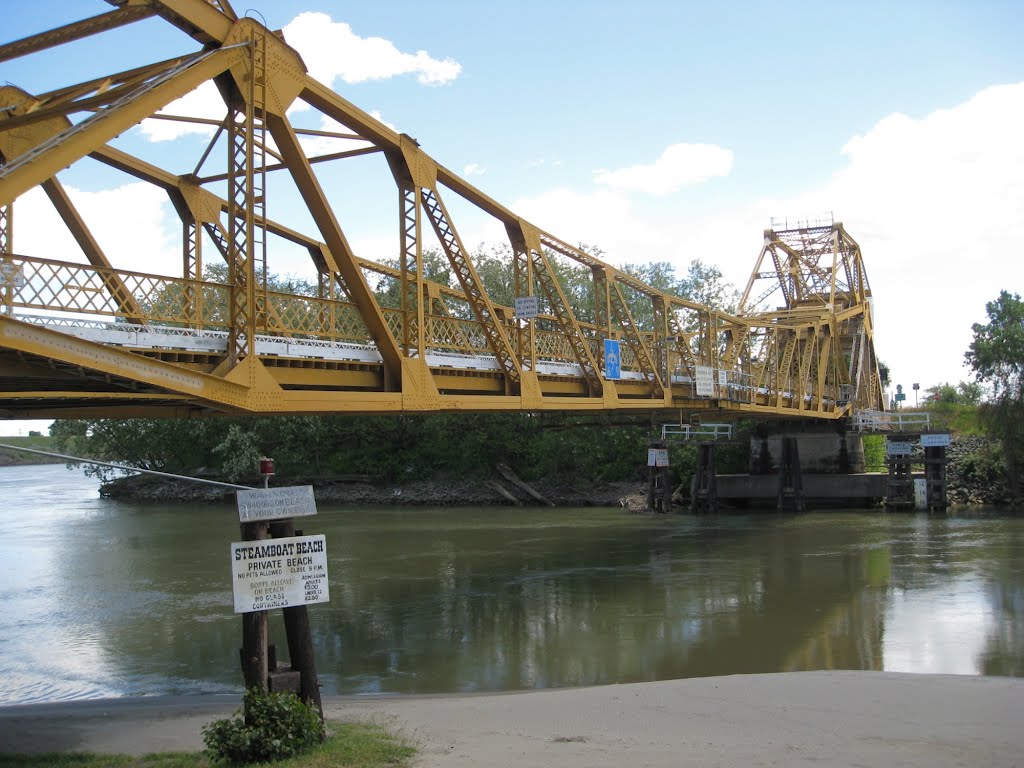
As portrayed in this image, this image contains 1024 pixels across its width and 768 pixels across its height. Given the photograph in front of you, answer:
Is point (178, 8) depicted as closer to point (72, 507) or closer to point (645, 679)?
point (645, 679)

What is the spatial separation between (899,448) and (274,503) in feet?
113

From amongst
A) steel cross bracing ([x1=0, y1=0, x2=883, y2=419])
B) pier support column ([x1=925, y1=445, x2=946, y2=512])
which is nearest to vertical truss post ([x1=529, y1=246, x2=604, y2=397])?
steel cross bracing ([x1=0, y1=0, x2=883, y2=419])

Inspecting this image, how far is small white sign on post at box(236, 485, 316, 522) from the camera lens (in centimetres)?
891

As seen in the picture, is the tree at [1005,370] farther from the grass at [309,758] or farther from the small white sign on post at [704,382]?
the grass at [309,758]

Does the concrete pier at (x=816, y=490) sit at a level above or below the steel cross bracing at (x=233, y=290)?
below

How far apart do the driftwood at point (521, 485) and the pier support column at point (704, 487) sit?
27.2 ft

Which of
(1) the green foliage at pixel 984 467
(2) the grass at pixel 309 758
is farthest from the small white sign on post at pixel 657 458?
(2) the grass at pixel 309 758

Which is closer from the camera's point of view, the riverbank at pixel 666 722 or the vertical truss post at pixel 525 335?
the riverbank at pixel 666 722

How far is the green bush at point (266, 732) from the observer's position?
25.7ft

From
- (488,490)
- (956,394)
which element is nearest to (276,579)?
(488,490)

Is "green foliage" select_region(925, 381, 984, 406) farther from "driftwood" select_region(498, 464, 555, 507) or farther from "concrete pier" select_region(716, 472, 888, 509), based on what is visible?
"driftwood" select_region(498, 464, 555, 507)

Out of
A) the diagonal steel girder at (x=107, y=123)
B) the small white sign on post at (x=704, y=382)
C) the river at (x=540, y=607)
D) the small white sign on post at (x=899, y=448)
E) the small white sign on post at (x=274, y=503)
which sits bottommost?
the river at (x=540, y=607)

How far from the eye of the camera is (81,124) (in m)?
10.4

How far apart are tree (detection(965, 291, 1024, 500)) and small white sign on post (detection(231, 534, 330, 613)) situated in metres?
37.2
